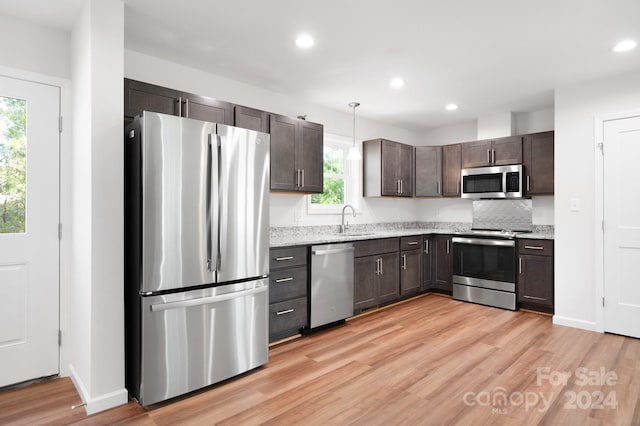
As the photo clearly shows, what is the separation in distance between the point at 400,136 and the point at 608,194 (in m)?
3.10

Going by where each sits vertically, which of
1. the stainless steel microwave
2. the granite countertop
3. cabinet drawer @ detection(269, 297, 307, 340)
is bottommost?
cabinet drawer @ detection(269, 297, 307, 340)

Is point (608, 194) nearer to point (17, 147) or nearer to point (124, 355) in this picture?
point (124, 355)

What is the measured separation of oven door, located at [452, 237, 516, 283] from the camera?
4504 millimetres

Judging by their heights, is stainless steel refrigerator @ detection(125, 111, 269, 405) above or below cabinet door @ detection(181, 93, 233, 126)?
below

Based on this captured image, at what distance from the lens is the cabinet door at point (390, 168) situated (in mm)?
5141

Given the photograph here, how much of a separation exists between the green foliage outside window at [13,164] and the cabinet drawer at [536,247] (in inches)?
198

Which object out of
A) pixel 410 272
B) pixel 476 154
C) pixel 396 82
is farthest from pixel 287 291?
pixel 476 154

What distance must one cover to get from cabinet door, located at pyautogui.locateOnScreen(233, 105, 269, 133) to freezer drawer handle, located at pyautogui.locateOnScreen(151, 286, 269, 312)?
1.57 m

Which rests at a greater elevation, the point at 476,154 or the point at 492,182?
the point at 476,154

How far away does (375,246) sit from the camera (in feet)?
14.4

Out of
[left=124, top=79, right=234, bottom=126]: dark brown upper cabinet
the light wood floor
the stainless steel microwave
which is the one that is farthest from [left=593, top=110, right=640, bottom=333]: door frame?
[left=124, top=79, right=234, bottom=126]: dark brown upper cabinet

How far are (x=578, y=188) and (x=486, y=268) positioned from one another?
143 cm

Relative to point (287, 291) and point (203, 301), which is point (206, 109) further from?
point (287, 291)

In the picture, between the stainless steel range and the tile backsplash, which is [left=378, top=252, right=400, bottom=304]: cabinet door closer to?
the stainless steel range
